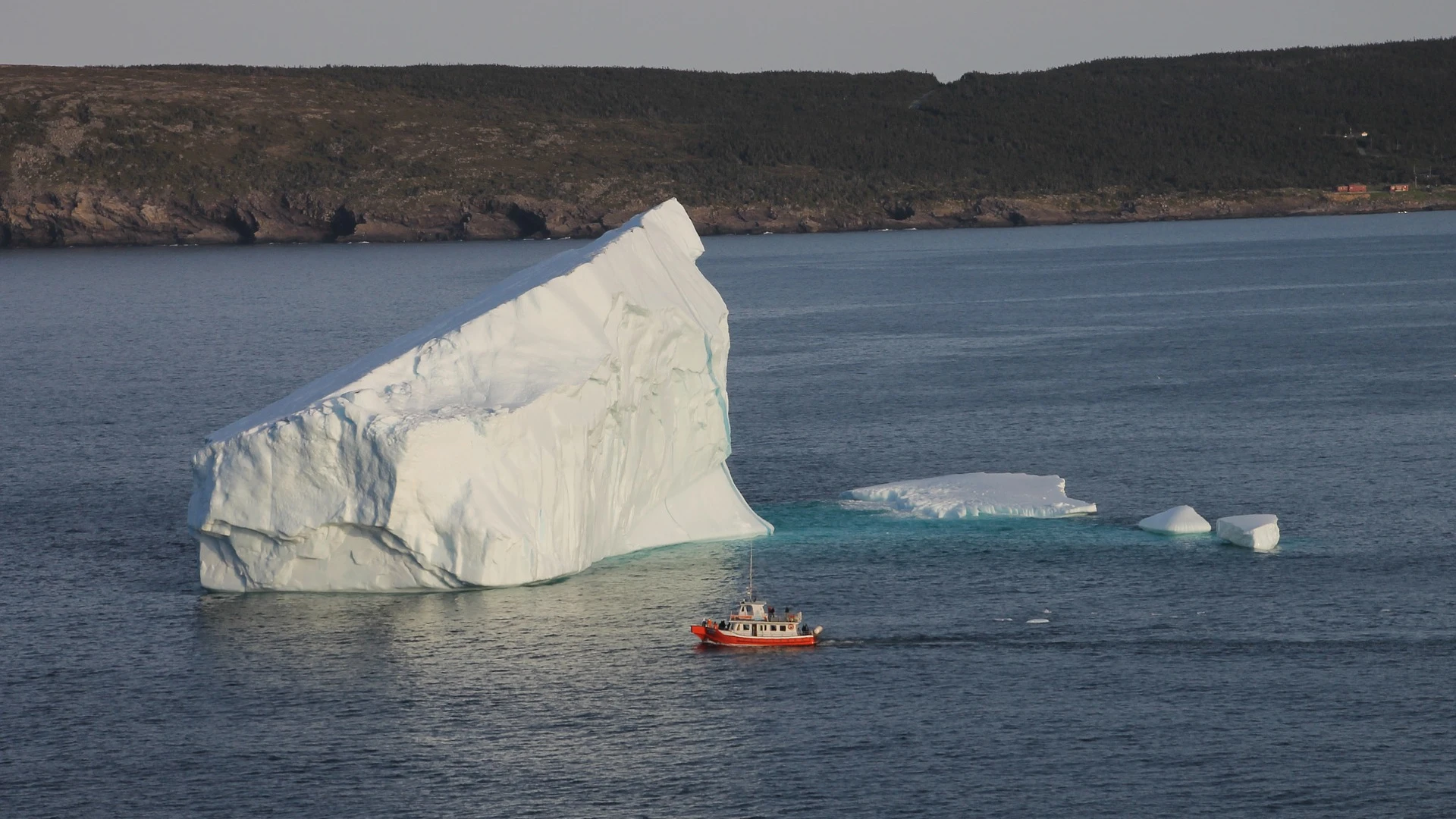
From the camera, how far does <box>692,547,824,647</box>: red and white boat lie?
37.2m

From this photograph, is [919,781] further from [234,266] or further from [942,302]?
[234,266]

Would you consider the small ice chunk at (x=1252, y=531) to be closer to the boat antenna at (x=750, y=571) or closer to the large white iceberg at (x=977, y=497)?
the large white iceberg at (x=977, y=497)

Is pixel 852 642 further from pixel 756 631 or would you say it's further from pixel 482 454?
pixel 482 454

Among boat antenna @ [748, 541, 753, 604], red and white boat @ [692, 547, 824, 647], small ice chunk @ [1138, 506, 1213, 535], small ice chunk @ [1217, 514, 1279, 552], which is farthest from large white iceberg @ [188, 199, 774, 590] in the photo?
small ice chunk @ [1217, 514, 1279, 552]

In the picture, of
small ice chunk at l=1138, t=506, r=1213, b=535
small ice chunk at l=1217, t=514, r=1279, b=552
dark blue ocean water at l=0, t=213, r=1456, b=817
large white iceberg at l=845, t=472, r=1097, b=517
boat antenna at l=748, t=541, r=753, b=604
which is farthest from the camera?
large white iceberg at l=845, t=472, r=1097, b=517

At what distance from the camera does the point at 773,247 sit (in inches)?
7608

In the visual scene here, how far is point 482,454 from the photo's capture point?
4000 cm

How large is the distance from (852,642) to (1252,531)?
1224 cm

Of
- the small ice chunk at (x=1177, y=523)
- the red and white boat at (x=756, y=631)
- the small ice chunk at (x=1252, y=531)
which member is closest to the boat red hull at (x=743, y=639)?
the red and white boat at (x=756, y=631)

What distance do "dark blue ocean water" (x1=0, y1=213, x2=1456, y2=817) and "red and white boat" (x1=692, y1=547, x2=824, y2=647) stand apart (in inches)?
22.3

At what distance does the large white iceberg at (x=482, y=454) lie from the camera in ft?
129

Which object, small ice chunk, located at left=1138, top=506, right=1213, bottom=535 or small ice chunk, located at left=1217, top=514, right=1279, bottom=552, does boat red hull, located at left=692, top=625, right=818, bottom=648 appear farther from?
small ice chunk, located at left=1217, top=514, right=1279, bottom=552

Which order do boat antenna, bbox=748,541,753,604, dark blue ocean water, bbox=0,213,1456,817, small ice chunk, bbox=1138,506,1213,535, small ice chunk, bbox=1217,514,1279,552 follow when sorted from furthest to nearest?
small ice chunk, bbox=1138,506,1213,535, small ice chunk, bbox=1217,514,1279,552, boat antenna, bbox=748,541,753,604, dark blue ocean water, bbox=0,213,1456,817

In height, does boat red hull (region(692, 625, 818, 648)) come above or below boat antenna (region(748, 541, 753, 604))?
below
